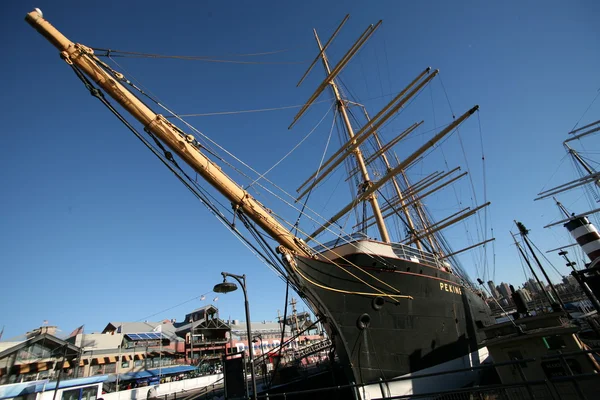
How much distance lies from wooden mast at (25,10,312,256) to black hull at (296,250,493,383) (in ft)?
4.59

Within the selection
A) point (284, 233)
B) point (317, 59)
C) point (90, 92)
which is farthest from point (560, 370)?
point (317, 59)

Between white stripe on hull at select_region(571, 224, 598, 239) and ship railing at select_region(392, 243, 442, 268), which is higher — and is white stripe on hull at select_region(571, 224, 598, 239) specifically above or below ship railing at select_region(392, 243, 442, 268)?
above

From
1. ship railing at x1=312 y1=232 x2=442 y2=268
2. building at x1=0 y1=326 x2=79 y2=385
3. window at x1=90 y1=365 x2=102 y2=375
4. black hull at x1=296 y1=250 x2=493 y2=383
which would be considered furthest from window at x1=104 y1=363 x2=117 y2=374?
ship railing at x1=312 y1=232 x2=442 y2=268

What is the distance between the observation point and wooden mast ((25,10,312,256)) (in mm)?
7113

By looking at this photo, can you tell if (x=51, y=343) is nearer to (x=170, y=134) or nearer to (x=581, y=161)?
(x=170, y=134)

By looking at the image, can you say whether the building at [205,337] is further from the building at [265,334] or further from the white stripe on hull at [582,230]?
the white stripe on hull at [582,230]

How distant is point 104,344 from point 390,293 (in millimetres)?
30984

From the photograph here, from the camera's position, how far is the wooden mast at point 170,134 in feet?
23.3

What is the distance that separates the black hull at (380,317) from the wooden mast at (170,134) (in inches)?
55.1

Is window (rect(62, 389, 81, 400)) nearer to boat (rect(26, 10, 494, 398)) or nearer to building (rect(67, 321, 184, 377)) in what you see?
building (rect(67, 321, 184, 377))

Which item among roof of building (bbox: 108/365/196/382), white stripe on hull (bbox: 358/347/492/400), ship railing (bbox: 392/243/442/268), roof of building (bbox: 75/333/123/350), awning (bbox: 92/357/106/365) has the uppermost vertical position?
roof of building (bbox: 75/333/123/350)

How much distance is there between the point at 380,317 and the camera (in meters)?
9.60

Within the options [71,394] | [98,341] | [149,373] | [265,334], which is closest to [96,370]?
[98,341]

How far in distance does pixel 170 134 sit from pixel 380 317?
898 cm
